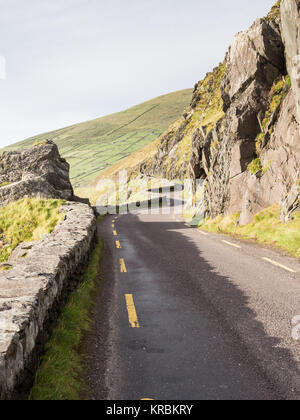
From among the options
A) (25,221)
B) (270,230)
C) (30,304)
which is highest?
(25,221)

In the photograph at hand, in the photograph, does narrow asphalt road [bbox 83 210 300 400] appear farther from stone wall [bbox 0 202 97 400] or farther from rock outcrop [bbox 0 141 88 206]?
rock outcrop [bbox 0 141 88 206]

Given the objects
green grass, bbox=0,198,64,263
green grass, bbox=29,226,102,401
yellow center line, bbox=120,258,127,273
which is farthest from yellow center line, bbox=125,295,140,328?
green grass, bbox=0,198,64,263

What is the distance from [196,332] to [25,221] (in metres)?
12.7

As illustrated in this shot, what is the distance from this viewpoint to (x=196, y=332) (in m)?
6.51

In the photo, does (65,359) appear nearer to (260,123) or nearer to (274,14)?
(260,123)

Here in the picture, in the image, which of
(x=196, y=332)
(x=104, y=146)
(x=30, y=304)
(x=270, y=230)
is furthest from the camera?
(x=104, y=146)

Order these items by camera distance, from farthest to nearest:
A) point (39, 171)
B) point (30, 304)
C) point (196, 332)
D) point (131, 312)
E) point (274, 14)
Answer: point (39, 171) < point (274, 14) < point (131, 312) < point (196, 332) < point (30, 304)

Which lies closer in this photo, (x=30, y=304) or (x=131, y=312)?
(x=30, y=304)

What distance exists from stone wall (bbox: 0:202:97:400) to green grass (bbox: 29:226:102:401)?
175 mm

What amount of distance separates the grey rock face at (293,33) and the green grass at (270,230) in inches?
205

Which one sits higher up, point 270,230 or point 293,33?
point 293,33

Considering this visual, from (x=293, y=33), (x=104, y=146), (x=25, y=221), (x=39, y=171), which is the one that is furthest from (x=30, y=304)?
(x=104, y=146)

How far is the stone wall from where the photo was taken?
13.1 feet

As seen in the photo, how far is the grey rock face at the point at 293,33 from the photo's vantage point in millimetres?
15307
